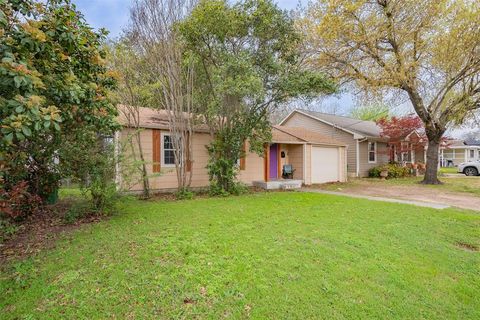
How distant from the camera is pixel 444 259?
4098 mm

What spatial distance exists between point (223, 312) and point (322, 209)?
5227mm

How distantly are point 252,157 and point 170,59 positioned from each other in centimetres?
559

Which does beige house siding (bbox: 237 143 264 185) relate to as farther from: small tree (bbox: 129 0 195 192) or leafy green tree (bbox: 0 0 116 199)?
leafy green tree (bbox: 0 0 116 199)

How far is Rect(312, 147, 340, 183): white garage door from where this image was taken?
14.6 meters

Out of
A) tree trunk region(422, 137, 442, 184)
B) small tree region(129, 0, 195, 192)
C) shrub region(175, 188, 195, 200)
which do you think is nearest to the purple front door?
small tree region(129, 0, 195, 192)

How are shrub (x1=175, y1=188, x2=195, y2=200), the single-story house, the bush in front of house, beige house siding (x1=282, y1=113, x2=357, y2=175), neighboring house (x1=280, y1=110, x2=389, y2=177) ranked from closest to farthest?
shrub (x1=175, y1=188, x2=195, y2=200) → the single-story house → the bush in front of house → neighboring house (x1=280, y1=110, x2=389, y2=177) → beige house siding (x1=282, y1=113, x2=357, y2=175)

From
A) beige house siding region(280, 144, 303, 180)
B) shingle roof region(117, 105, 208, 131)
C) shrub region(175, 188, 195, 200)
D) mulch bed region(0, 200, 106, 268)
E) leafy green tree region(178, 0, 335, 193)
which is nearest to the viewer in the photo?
mulch bed region(0, 200, 106, 268)

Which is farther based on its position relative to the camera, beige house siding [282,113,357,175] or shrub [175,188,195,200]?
beige house siding [282,113,357,175]

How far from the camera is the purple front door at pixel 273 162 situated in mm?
13805

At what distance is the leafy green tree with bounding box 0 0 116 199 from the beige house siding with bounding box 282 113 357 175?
14968mm

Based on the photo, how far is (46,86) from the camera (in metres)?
3.46

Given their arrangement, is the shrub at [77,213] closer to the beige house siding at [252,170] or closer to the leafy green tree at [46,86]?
the leafy green tree at [46,86]

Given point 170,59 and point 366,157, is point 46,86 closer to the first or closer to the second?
point 170,59

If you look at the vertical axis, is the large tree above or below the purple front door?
above
